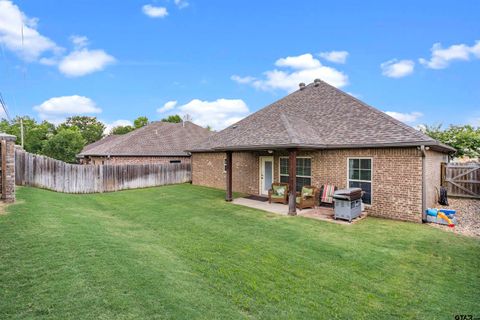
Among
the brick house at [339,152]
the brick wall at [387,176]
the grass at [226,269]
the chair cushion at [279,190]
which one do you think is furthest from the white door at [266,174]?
the grass at [226,269]

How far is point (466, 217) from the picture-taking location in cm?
975

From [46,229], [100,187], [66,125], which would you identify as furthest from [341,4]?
[66,125]

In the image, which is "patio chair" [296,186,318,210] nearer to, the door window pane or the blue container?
the door window pane

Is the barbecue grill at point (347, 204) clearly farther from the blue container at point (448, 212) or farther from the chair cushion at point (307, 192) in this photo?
the blue container at point (448, 212)

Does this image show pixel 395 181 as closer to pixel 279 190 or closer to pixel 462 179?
pixel 279 190

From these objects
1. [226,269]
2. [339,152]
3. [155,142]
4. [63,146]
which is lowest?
[226,269]

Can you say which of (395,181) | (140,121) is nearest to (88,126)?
(140,121)

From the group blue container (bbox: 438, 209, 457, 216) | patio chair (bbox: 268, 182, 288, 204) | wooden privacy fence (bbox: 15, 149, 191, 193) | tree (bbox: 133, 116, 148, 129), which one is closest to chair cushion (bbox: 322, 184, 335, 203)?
patio chair (bbox: 268, 182, 288, 204)

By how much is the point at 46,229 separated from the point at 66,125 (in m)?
58.8

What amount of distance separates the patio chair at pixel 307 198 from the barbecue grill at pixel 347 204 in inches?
71.8

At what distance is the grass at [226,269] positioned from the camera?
3455 mm

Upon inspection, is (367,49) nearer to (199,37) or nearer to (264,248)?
(199,37)

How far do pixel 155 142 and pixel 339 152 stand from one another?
16682mm

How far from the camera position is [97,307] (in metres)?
3.18
